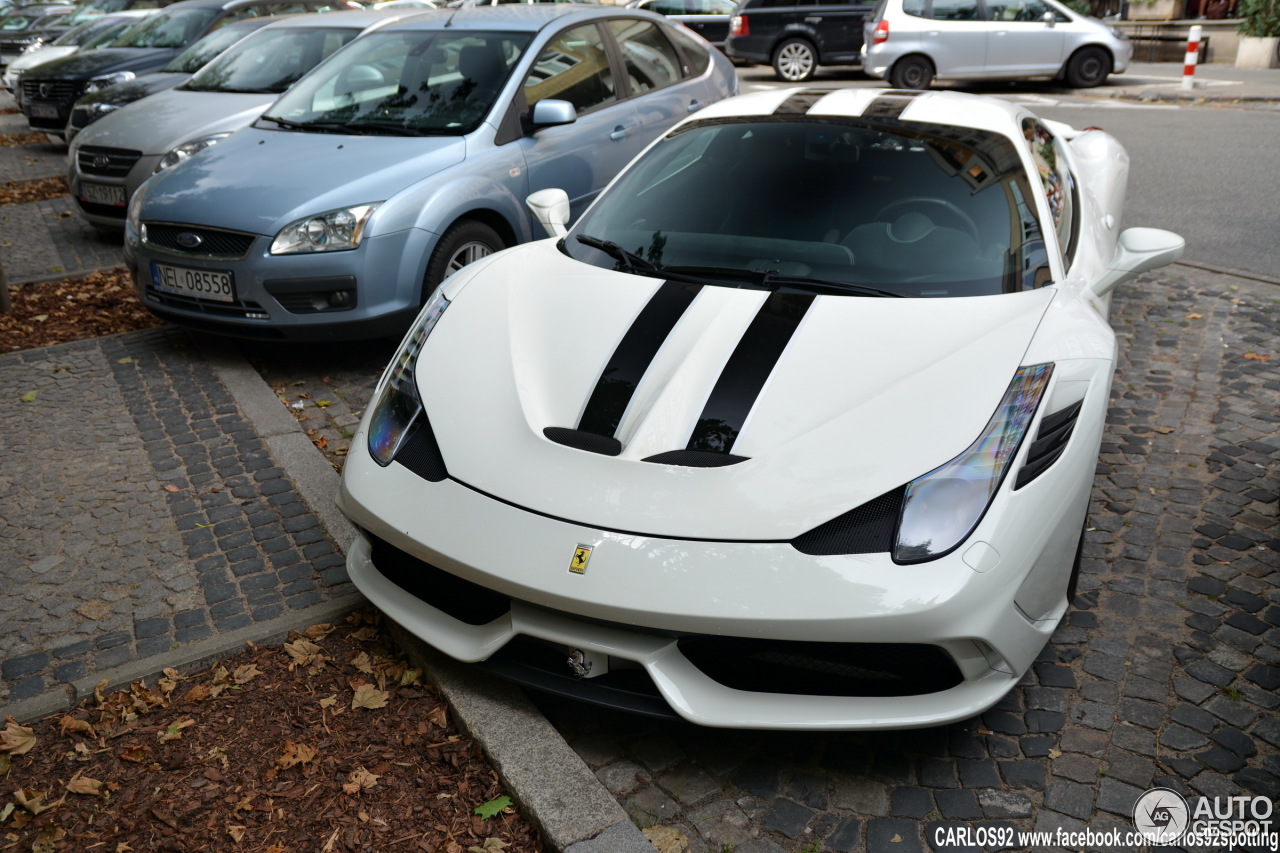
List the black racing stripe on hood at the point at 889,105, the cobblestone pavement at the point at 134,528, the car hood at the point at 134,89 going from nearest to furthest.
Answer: the cobblestone pavement at the point at 134,528, the black racing stripe on hood at the point at 889,105, the car hood at the point at 134,89

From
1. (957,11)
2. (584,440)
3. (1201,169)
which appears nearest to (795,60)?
(957,11)

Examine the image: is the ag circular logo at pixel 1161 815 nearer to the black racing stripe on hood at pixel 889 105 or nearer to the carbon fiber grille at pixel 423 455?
the carbon fiber grille at pixel 423 455

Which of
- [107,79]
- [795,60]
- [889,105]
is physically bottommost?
[795,60]

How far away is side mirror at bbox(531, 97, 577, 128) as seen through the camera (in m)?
5.64

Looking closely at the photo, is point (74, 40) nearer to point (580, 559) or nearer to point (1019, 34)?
point (1019, 34)

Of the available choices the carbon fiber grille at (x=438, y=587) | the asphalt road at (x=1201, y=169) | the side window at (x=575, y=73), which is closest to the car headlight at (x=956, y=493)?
the carbon fiber grille at (x=438, y=587)

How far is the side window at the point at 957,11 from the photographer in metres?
15.4

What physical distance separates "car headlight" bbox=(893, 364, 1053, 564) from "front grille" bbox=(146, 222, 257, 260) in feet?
12.8

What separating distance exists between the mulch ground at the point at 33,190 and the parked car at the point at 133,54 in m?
1.07

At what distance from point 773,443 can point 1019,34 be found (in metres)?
14.9

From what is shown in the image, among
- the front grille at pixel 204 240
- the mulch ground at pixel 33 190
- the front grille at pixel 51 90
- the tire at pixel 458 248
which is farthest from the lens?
the front grille at pixel 51 90

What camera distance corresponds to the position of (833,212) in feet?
11.7

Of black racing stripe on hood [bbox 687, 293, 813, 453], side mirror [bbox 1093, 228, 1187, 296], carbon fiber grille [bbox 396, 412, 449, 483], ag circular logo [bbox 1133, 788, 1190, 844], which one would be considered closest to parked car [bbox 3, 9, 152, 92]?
carbon fiber grille [bbox 396, 412, 449, 483]

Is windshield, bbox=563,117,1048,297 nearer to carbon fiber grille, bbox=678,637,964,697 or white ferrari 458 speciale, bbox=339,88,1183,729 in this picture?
white ferrari 458 speciale, bbox=339,88,1183,729
